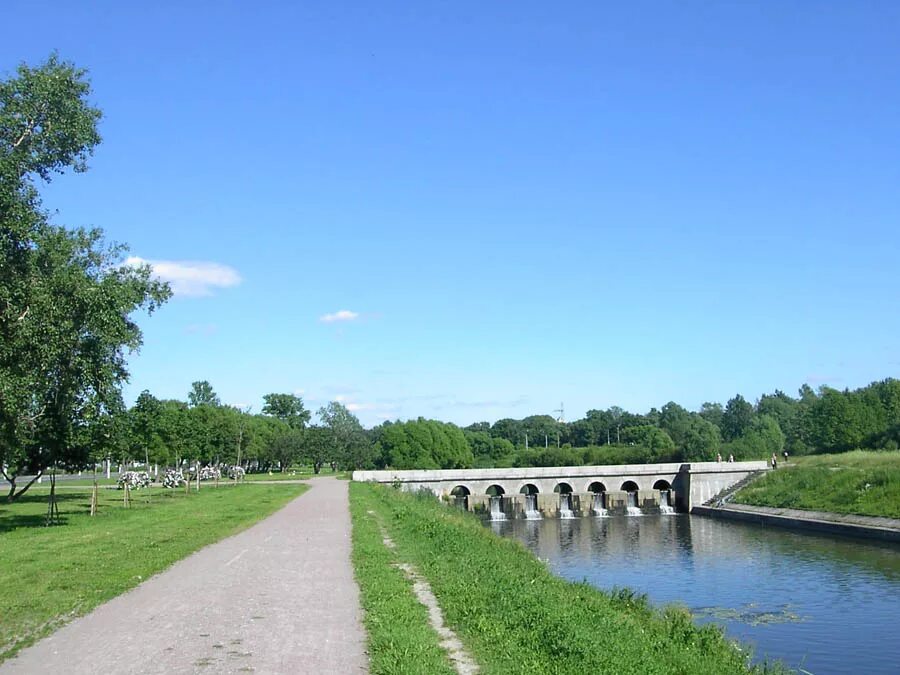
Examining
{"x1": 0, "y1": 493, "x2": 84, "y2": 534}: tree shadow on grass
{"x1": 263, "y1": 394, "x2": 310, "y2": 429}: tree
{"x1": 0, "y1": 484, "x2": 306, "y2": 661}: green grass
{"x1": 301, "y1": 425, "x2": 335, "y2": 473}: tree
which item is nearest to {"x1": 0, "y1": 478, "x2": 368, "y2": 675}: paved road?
{"x1": 0, "y1": 484, "x2": 306, "y2": 661}: green grass

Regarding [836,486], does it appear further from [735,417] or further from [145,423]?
[735,417]

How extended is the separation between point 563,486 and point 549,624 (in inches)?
3088

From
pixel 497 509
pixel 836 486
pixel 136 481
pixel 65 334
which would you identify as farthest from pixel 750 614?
pixel 497 509

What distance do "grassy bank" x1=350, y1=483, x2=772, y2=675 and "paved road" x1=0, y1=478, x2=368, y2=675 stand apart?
38.4 inches

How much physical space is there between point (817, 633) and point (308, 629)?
16.4 m

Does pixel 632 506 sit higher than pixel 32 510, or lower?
lower

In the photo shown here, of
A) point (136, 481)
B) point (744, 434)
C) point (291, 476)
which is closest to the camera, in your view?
point (136, 481)

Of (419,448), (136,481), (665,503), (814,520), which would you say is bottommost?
(665,503)

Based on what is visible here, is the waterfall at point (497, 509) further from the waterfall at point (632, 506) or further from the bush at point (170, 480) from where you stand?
the bush at point (170, 480)

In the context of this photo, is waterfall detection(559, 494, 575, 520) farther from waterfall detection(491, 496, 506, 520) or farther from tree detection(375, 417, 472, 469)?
tree detection(375, 417, 472, 469)

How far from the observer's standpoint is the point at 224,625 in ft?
41.7

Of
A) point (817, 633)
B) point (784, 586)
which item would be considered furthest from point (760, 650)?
point (784, 586)

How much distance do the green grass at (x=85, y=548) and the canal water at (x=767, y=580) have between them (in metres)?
13.6

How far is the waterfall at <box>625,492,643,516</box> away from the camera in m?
76.2
